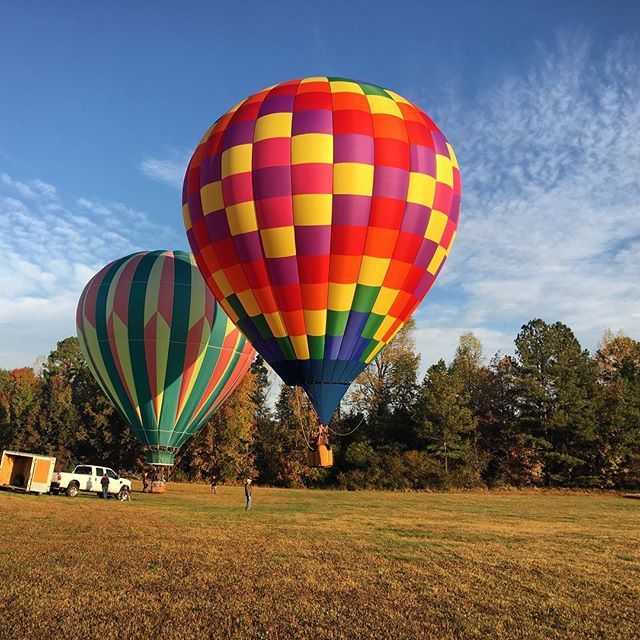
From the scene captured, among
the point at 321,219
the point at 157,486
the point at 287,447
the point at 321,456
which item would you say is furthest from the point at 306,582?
the point at 287,447

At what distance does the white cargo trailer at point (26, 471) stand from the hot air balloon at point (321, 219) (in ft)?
37.9

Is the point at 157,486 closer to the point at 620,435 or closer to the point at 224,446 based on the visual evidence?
the point at 224,446

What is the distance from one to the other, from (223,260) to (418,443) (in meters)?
31.0

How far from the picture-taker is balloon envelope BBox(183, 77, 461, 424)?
14898 millimetres

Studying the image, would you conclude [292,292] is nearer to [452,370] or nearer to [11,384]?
[452,370]

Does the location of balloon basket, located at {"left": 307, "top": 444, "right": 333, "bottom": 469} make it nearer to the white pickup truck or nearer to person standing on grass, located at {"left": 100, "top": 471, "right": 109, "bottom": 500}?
person standing on grass, located at {"left": 100, "top": 471, "right": 109, "bottom": 500}

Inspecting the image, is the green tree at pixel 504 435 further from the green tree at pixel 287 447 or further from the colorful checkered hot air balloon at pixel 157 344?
the colorful checkered hot air balloon at pixel 157 344

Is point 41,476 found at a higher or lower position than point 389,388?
lower

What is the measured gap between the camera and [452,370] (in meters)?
52.0

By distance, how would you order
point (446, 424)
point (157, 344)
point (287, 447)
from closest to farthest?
point (157, 344) < point (446, 424) < point (287, 447)

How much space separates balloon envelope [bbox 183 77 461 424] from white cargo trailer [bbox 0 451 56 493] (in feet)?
38.0

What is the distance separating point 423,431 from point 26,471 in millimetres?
27496

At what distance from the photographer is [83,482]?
23.3 m

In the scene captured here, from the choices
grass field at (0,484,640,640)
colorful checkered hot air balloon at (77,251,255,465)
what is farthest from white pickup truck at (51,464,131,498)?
grass field at (0,484,640,640)
